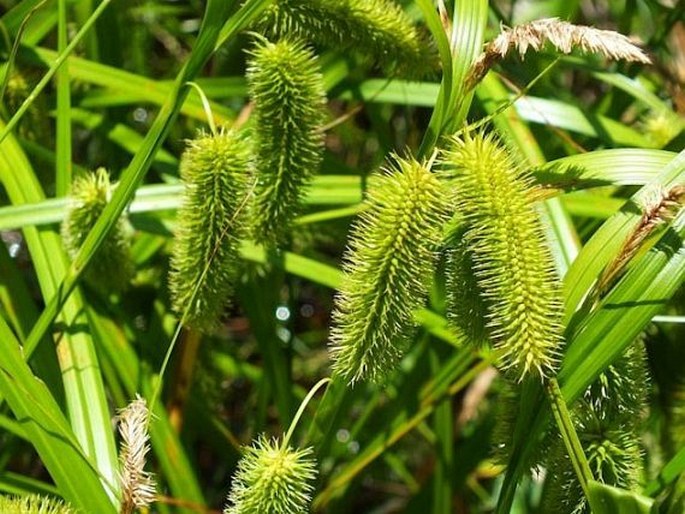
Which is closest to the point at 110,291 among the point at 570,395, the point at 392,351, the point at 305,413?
the point at 305,413

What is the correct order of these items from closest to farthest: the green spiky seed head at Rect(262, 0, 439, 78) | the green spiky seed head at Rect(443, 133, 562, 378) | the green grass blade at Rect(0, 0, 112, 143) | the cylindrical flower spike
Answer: the green spiky seed head at Rect(443, 133, 562, 378), the cylindrical flower spike, the green grass blade at Rect(0, 0, 112, 143), the green spiky seed head at Rect(262, 0, 439, 78)

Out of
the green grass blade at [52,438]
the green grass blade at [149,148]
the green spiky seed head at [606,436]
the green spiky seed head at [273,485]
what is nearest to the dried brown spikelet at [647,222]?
the green spiky seed head at [606,436]

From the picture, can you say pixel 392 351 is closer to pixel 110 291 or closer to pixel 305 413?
pixel 110 291

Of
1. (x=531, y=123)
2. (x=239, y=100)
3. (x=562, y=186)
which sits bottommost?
(x=562, y=186)

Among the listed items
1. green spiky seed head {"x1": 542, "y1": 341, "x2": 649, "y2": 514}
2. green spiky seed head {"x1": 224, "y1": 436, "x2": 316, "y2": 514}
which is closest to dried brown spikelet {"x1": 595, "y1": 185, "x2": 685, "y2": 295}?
green spiky seed head {"x1": 542, "y1": 341, "x2": 649, "y2": 514}

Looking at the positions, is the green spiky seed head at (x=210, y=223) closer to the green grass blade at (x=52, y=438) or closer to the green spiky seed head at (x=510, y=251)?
the green grass blade at (x=52, y=438)

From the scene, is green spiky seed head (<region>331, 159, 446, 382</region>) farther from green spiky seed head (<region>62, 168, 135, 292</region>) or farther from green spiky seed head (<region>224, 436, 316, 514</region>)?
green spiky seed head (<region>62, 168, 135, 292</region>)
